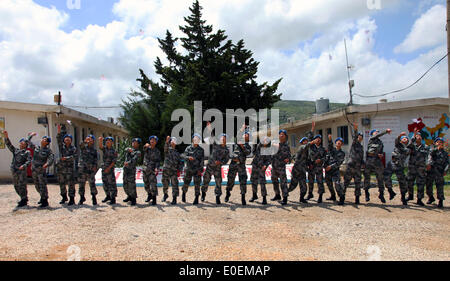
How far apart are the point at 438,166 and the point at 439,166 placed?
0.8 inches

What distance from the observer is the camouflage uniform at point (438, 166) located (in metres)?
7.55

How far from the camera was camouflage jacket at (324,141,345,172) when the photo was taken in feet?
25.9

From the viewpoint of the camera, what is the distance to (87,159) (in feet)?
26.0

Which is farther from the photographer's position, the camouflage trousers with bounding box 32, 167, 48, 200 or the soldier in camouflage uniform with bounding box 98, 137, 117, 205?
the soldier in camouflage uniform with bounding box 98, 137, 117, 205

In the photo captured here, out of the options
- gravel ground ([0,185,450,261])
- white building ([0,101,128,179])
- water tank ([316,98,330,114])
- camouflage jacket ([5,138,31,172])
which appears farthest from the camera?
water tank ([316,98,330,114])

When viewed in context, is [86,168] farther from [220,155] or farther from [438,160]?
[438,160]

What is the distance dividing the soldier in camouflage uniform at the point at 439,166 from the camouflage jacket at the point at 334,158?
81.6 inches

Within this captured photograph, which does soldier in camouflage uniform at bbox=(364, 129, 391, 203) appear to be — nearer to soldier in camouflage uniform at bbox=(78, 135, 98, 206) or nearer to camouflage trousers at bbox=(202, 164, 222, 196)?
camouflage trousers at bbox=(202, 164, 222, 196)

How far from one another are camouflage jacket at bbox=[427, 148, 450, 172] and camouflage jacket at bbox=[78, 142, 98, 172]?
8.43 m

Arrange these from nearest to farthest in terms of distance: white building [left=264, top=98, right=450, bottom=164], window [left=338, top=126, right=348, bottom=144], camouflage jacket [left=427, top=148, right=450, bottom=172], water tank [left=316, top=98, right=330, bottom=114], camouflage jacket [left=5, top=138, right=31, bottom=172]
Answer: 1. camouflage jacket [left=427, top=148, right=450, bottom=172]
2. camouflage jacket [left=5, top=138, right=31, bottom=172]
3. white building [left=264, top=98, right=450, bottom=164]
4. window [left=338, top=126, right=348, bottom=144]
5. water tank [left=316, top=98, right=330, bottom=114]

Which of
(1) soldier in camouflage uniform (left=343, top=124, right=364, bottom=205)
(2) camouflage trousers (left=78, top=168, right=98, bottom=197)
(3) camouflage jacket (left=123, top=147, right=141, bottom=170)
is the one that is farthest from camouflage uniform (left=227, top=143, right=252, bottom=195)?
(2) camouflage trousers (left=78, top=168, right=98, bottom=197)

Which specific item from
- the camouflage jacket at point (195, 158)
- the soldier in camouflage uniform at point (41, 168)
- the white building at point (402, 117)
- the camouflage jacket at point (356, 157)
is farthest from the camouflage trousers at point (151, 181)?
the white building at point (402, 117)

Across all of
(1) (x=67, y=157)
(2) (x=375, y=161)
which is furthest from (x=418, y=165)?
(1) (x=67, y=157)
